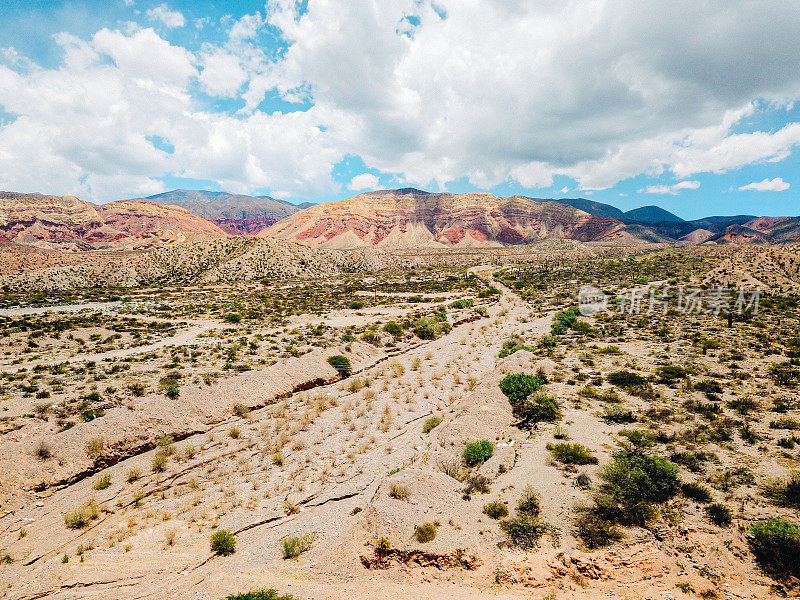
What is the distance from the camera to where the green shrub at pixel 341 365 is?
21750 millimetres

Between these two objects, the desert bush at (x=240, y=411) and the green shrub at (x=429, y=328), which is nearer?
the desert bush at (x=240, y=411)

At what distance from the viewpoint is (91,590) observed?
24.6 feet

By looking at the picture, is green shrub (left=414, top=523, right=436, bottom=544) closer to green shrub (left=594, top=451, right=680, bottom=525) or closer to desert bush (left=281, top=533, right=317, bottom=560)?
desert bush (left=281, top=533, right=317, bottom=560)

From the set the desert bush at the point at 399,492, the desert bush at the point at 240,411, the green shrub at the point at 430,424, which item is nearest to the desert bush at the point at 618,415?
the green shrub at the point at 430,424

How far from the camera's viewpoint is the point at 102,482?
36.5 feet

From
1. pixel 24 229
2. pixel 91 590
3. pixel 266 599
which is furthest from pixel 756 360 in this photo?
pixel 24 229

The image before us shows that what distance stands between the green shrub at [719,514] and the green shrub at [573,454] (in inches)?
115

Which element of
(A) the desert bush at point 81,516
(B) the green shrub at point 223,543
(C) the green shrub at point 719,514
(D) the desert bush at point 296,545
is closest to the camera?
(C) the green shrub at point 719,514

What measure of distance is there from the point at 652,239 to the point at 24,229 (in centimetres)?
28492

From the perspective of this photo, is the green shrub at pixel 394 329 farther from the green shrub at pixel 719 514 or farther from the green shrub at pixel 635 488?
the green shrub at pixel 719 514

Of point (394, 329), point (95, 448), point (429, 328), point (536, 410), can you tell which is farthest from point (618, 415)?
point (95, 448)

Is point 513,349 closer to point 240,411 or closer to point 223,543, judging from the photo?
point 240,411

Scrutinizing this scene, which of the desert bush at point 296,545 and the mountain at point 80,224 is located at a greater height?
the mountain at point 80,224

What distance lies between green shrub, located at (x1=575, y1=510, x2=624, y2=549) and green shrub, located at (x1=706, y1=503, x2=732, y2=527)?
85.6 inches
